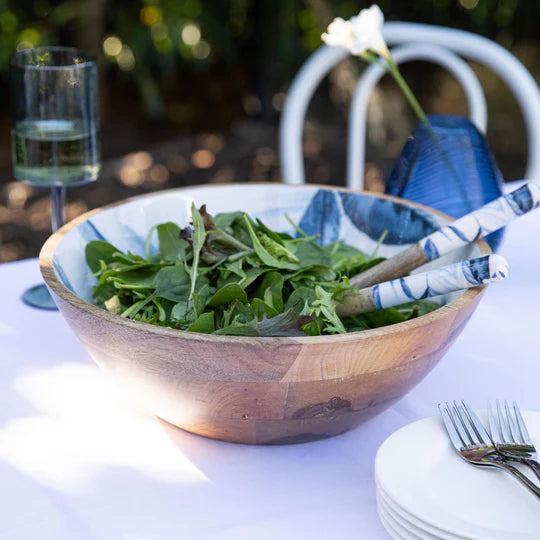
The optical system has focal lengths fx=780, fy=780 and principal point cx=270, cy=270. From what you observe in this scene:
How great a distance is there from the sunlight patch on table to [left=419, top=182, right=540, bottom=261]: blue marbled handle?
33 cm

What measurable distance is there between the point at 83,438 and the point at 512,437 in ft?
1.27

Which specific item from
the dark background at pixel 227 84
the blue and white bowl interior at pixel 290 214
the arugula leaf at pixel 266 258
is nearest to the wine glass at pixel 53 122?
the blue and white bowl interior at pixel 290 214

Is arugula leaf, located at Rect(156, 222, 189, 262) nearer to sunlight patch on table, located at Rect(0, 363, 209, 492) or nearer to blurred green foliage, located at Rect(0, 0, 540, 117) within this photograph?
sunlight patch on table, located at Rect(0, 363, 209, 492)

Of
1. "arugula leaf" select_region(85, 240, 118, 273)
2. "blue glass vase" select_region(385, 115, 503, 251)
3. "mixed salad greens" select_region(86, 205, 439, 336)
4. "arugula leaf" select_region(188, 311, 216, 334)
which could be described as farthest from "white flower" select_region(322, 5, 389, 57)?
"arugula leaf" select_region(188, 311, 216, 334)

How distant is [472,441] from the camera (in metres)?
0.63

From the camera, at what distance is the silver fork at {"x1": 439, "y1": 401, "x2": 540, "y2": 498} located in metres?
0.59

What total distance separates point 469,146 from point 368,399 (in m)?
0.50

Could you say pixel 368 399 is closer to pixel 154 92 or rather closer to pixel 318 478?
pixel 318 478

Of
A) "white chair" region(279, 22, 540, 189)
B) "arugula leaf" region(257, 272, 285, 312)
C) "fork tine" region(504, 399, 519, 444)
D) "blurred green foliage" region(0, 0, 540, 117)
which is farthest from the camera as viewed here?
"blurred green foliage" region(0, 0, 540, 117)

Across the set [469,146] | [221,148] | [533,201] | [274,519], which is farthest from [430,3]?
[274,519]

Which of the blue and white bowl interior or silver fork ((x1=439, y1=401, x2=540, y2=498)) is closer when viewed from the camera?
silver fork ((x1=439, y1=401, x2=540, y2=498))

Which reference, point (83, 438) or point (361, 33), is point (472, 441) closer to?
point (83, 438)

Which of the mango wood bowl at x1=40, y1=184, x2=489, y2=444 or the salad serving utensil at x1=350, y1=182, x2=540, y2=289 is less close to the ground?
the salad serving utensil at x1=350, y1=182, x2=540, y2=289

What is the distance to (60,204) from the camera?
1.12 m
